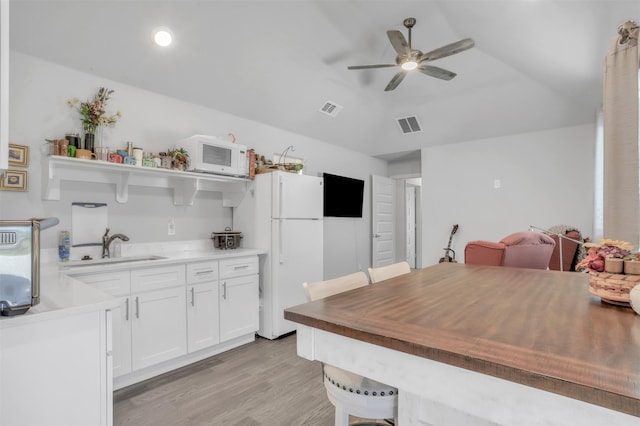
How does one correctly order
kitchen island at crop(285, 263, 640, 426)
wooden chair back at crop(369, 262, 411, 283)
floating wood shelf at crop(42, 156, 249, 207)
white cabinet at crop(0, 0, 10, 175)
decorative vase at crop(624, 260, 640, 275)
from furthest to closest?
A: floating wood shelf at crop(42, 156, 249, 207) → wooden chair back at crop(369, 262, 411, 283) → decorative vase at crop(624, 260, 640, 275) → white cabinet at crop(0, 0, 10, 175) → kitchen island at crop(285, 263, 640, 426)

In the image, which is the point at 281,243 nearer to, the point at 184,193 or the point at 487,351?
the point at 184,193

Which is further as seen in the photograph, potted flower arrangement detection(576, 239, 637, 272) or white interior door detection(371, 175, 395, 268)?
white interior door detection(371, 175, 395, 268)

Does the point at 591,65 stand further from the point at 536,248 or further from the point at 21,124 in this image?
the point at 21,124

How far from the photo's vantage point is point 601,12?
212cm

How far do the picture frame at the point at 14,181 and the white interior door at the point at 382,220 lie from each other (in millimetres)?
4650

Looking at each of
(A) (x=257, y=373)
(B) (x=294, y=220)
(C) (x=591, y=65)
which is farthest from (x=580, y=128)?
(A) (x=257, y=373)

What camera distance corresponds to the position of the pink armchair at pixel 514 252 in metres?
2.86

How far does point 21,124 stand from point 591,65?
15.6ft

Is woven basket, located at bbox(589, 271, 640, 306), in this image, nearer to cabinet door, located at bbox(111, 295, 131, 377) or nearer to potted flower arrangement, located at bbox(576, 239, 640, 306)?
potted flower arrangement, located at bbox(576, 239, 640, 306)

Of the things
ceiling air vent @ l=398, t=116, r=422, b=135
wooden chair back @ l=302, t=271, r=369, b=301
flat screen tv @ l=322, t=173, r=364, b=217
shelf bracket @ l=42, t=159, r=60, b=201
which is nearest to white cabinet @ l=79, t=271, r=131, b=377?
shelf bracket @ l=42, t=159, r=60, b=201

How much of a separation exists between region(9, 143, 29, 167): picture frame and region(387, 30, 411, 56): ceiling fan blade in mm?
2973

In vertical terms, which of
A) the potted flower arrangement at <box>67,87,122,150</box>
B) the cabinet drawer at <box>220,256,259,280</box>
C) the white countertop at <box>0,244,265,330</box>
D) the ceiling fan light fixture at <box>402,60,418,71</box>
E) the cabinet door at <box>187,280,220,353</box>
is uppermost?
the ceiling fan light fixture at <box>402,60,418,71</box>

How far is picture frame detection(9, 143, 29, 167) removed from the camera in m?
2.29

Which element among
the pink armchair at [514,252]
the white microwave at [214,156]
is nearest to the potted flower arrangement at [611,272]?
the pink armchair at [514,252]
